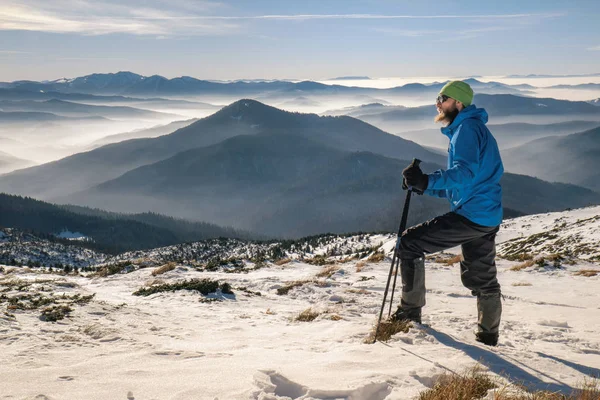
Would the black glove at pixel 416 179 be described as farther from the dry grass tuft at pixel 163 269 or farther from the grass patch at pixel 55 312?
the dry grass tuft at pixel 163 269

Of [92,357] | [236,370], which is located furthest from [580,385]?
[92,357]

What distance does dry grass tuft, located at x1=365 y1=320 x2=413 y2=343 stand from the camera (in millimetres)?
6074

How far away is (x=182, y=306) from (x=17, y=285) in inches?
180

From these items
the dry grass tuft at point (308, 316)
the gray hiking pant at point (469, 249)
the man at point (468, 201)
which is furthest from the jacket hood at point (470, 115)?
the dry grass tuft at point (308, 316)

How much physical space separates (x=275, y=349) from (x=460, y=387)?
283 cm

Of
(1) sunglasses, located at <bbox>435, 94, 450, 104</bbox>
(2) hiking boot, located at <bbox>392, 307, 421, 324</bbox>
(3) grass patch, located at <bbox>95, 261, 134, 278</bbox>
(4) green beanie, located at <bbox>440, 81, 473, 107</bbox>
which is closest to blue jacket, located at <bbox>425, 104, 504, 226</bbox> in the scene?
(4) green beanie, located at <bbox>440, 81, 473, 107</bbox>

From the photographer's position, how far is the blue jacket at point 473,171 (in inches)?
219

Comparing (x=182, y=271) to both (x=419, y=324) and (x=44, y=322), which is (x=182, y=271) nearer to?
(x=44, y=322)

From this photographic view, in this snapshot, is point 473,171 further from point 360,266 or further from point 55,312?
point 360,266

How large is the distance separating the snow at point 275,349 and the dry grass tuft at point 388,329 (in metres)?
0.14

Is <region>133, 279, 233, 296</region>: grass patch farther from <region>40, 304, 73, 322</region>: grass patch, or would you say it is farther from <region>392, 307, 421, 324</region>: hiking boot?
<region>392, 307, 421, 324</region>: hiking boot

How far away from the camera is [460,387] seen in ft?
12.9

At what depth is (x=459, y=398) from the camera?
12.4ft

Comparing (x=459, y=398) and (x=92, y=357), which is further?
(x=92, y=357)
